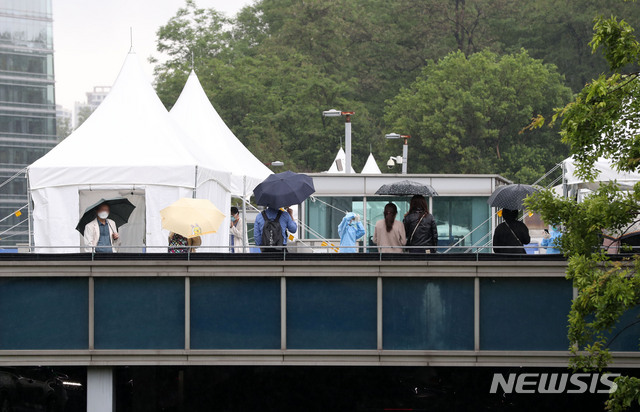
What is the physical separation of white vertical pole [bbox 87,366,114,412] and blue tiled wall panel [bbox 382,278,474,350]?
3.43 meters

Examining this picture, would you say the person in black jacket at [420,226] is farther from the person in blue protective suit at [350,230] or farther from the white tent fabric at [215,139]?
the white tent fabric at [215,139]

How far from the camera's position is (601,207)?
437 inches

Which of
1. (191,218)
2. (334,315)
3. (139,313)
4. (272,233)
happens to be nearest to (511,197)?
(272,233)

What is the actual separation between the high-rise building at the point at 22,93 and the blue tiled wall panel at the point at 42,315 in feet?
210

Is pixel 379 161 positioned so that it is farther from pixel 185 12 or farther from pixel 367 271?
pixel 367 271

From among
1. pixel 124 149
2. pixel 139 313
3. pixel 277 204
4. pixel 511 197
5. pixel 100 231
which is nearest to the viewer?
pixel 139 313

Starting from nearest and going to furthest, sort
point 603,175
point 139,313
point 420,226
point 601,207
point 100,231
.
→ 1. point 601,207
2. point 139,313
3. point 420,226
4. point 100,231
5. point 603,175

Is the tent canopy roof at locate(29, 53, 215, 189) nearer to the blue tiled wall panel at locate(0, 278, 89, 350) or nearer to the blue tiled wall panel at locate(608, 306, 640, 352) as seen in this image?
the blue tiled wall panel at locate(0, 278, 89, 350)

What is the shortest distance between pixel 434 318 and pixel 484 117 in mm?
49923

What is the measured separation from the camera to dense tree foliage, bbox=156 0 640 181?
66688 millimetres

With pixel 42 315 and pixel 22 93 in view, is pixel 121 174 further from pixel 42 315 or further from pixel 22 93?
pixel 22 93

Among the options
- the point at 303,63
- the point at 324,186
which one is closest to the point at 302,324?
the point at 324,186

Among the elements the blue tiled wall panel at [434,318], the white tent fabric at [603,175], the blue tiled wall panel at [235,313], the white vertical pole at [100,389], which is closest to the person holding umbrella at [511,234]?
the blue tiled wall panel at [434,318]

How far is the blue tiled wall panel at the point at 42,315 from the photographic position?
508 inches
